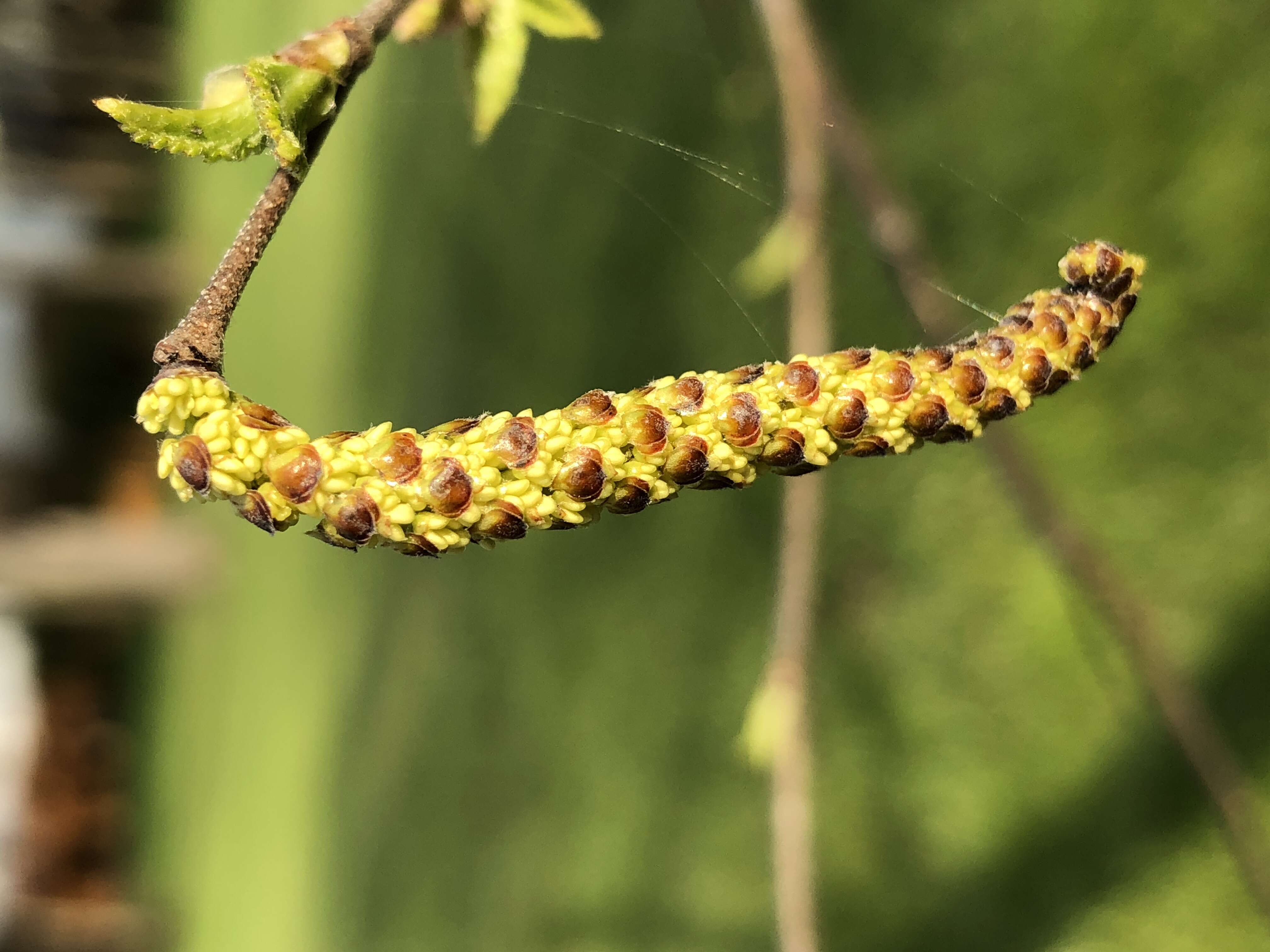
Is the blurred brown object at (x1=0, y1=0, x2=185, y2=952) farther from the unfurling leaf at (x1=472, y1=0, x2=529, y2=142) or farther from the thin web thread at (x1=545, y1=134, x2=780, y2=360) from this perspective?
the unfurling leaf at (x1=472, y1=0, x2=529, y2=142)

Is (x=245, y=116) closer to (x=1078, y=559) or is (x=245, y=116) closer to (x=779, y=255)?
(x=779, y=255)

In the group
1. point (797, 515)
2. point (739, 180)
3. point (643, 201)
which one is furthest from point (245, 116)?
point (643, 201)

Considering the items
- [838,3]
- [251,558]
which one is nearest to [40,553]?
[251,558]

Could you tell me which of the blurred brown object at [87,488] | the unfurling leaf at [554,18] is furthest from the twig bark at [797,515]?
the blurred brown object at [87,488]

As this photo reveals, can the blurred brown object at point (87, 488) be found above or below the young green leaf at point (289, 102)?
above

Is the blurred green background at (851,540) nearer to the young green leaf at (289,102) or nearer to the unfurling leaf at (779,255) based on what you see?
the unfurling leaf at (779,255)

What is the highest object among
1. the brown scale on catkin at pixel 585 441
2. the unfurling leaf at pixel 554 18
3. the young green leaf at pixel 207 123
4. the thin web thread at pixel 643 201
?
the thin web thread at pixel 643 201
